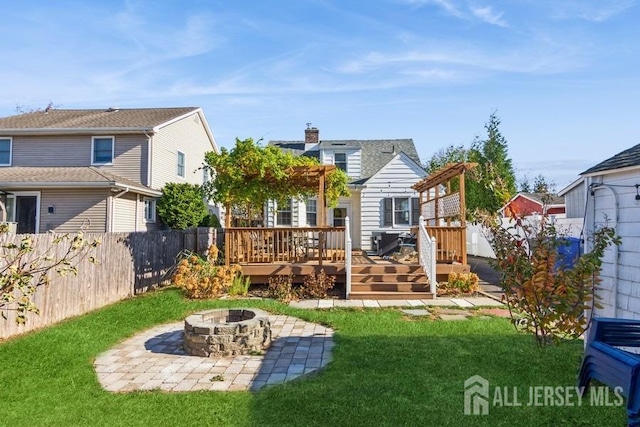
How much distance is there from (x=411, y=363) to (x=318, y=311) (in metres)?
3.26

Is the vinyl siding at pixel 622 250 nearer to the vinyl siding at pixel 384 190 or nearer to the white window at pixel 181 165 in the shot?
the vinyl siding at pixel 384 190

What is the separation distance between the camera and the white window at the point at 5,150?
1528 cm

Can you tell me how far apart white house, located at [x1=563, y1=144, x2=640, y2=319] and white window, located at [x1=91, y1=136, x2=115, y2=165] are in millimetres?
15659

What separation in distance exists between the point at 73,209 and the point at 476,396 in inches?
562

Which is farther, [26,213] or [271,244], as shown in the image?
[26,213]

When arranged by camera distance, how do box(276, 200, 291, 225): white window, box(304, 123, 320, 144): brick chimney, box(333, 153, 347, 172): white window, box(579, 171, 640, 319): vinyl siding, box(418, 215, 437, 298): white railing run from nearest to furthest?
box(579, 171, 640, 319): vinyl siding
box(418, 215, 437, 298): white railing
box(276, 200, 291, 225): white window
box(333, 153, 347, 172): white window
box(304, 123, 320, 144): brick chimney

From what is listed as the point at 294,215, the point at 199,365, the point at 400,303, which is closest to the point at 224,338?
the point at 199,365

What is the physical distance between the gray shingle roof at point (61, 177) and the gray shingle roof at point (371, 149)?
7643 millimetres

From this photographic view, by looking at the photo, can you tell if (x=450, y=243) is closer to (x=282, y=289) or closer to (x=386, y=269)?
(x=386, y=269)

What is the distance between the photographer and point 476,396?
3682 mm

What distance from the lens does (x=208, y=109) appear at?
20062 millimetres

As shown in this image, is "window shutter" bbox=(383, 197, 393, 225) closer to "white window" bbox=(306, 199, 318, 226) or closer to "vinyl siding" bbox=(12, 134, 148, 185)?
"white window" bbox=(306, 199, 318, 226)

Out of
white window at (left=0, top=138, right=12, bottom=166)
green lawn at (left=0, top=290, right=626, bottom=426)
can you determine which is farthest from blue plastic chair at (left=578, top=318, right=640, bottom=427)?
white window at (left=0, top=138, right=12, bottom=166)

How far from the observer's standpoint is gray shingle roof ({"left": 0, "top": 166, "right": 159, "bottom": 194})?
41.8 ft
